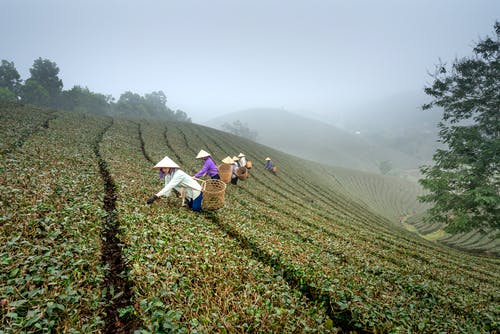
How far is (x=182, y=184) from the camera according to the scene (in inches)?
327

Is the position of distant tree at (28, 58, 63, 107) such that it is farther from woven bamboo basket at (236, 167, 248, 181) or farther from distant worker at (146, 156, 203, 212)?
distant worker at (146, 156, 203, 212)

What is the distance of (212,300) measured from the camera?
4.21 metres

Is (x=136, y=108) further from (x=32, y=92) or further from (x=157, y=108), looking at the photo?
(x=32, y=92)

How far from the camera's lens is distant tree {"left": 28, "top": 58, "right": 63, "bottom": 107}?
67.4m

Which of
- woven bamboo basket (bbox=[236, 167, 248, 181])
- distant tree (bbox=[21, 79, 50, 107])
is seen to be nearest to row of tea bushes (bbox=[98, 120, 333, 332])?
woven bamboo basket (bbox=[236, 167, 248, 181])

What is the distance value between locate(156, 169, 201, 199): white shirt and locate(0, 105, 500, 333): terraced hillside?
72 cm

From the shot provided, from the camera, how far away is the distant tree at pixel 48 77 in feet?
221

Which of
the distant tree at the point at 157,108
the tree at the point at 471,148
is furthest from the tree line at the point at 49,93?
the tree at the point at 471,148

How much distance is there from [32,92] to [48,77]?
9750mm

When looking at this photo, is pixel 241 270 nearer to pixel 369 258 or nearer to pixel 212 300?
pixel 212 300

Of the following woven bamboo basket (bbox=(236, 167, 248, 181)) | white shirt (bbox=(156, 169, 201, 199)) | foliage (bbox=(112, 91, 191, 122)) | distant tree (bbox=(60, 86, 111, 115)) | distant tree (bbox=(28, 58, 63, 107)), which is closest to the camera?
white shirt (bbox=(156, 169, 201, 199))

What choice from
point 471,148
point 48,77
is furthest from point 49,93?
point 471,148

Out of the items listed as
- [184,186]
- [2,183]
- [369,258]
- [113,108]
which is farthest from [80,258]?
[113,108]

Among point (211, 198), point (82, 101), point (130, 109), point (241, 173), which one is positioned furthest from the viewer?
point (130, 109)
